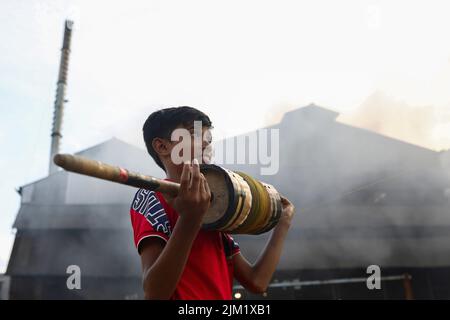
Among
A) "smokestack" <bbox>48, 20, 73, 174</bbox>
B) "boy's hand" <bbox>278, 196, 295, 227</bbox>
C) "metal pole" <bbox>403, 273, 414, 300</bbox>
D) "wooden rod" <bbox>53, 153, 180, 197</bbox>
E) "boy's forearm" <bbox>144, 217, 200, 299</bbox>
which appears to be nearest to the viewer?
"wooden rod" <bbox>53, 153, 180, 197</bbox>

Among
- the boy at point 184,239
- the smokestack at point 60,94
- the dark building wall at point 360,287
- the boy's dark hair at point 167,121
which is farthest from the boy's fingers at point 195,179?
the smokestack at point 60,94

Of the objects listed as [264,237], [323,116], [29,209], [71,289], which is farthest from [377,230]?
[29,209]

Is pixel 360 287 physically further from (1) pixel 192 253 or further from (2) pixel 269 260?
(1) pixel 192 253

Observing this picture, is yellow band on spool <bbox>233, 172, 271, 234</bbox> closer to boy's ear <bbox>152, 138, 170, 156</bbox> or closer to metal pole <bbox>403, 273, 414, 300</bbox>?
boy's ear <bbox>152, 138, 170, 156</bbox>

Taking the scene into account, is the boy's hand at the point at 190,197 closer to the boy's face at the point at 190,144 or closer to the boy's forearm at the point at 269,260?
the boy's face at the point at 190,144

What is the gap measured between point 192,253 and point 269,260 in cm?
52

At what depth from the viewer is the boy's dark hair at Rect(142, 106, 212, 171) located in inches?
78.9

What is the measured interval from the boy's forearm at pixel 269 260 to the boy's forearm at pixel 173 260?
0.64 m

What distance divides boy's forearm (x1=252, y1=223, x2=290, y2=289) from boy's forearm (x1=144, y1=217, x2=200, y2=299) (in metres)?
0.64

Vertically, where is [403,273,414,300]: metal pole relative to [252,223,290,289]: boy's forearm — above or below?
above

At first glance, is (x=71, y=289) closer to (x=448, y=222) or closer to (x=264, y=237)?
(x=264, y=237)

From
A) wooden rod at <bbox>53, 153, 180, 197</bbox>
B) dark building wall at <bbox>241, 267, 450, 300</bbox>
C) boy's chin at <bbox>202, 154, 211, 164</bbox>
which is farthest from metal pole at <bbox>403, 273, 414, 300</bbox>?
A: wooden rod at <bbox>53, 153, 180, 197</bbox>

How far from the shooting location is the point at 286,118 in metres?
17.8

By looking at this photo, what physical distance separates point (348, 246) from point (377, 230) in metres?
1.13
